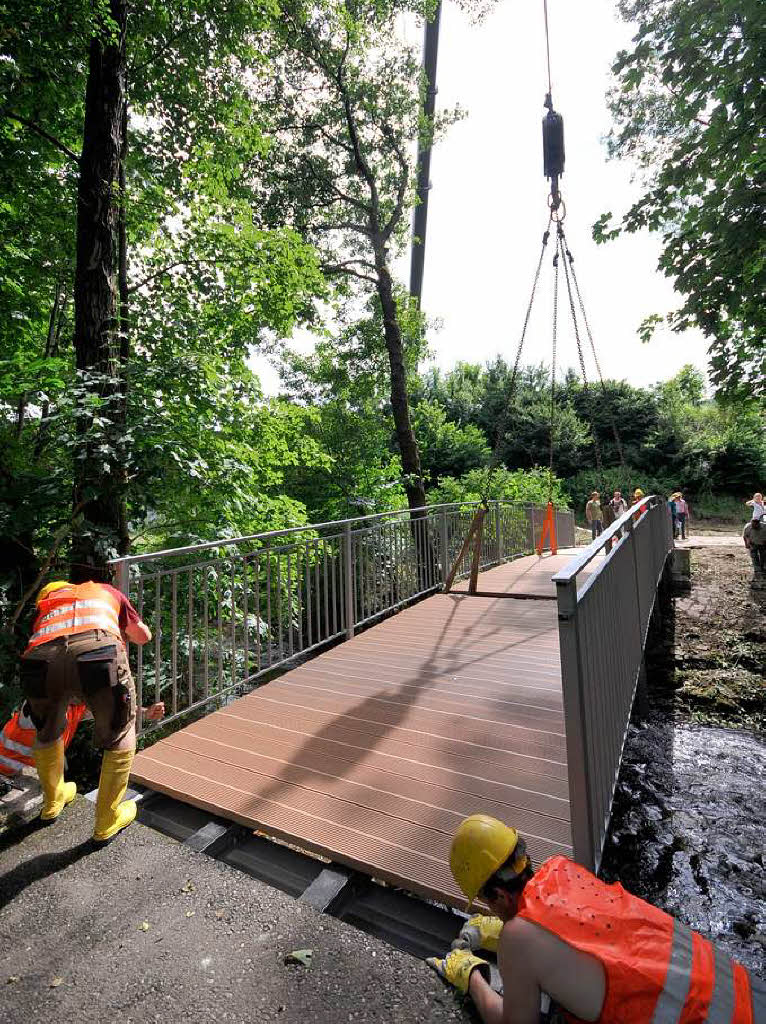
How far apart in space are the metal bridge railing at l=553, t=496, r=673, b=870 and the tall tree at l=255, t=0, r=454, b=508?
404 inches

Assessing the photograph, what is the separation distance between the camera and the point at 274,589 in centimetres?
783

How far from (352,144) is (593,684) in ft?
49.0

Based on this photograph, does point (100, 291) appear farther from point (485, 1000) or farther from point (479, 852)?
point (485, 1000)

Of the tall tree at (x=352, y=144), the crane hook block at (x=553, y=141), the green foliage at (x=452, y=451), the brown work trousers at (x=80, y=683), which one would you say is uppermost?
the tall tree at (x=352, y=144)

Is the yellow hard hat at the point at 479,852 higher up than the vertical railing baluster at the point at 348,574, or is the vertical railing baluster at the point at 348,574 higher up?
the vertical railing baluster at the point at 348,574

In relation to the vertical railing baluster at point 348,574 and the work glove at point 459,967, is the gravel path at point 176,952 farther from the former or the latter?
the vertical railing baluster at point 348,574

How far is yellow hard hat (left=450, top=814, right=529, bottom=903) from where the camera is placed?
1.67 meters

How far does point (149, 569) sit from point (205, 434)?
1.75 metres

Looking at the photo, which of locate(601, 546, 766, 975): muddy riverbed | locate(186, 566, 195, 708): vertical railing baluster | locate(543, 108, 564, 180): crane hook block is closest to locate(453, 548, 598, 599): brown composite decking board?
locate(601, 546, 766, 975): muddy riverbed

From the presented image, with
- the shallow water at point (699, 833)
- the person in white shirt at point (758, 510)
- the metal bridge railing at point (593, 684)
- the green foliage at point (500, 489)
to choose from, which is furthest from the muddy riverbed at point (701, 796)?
the green foliage at point (500, 489)

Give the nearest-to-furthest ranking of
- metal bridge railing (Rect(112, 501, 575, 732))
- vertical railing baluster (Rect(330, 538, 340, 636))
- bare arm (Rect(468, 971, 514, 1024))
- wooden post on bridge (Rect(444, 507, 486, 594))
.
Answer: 1. bare arm (Rect(468, 971, 514, 1024))
2. metal bridge railing (Rect(112, 501, 575, 732))
3. vertical railing baluster (Rect(330, 538, 340, 636))
4. wooden post on bridge (Rect(444, 507, 486, 594))

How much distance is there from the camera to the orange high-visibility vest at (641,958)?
4.39ft

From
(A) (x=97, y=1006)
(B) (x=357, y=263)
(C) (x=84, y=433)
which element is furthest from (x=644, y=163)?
(A) (x=97, y=1006)

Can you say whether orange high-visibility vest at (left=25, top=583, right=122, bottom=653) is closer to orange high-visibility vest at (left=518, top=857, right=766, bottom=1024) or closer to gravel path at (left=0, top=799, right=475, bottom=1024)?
gravel path at (left=0, top=799, right=475, bottom=1024)
